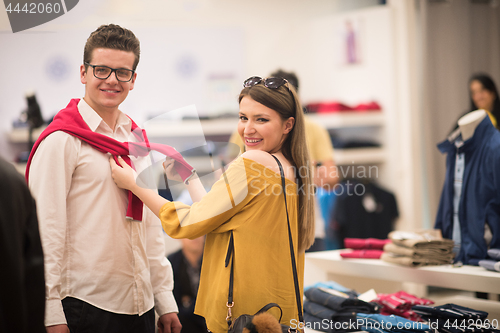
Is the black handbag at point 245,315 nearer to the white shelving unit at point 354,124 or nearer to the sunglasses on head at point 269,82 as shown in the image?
the sunglasses on head at point 269,82

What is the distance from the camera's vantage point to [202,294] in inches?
58.7

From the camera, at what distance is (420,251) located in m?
2.41

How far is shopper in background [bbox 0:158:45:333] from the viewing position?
0.85 m

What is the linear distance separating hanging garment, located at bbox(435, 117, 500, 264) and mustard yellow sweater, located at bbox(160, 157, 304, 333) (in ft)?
4.94

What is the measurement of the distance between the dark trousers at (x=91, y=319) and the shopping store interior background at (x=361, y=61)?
2324 millimetres

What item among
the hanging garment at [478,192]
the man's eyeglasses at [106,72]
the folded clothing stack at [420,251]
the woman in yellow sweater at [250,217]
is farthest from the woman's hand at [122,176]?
the hanging garment at [478,192]

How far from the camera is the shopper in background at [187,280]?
2.82 m

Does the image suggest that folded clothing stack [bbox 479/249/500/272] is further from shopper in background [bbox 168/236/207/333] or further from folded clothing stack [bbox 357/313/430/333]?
shopper in background [bbox 168/236/207/333]

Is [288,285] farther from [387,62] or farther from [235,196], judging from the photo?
[387,62]

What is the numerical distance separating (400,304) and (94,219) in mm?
1626

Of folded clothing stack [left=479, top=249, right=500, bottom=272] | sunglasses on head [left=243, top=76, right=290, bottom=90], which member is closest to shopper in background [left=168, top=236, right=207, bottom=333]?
sunglasses on head [left=243, top=76, right=290, bottom=90]

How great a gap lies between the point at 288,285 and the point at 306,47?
3.55 m

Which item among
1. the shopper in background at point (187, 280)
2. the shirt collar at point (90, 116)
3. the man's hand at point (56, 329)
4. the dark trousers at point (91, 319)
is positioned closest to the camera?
the man's hand at point (56, 329)

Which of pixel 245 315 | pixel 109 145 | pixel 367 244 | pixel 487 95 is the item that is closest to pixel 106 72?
pixel 109 145
